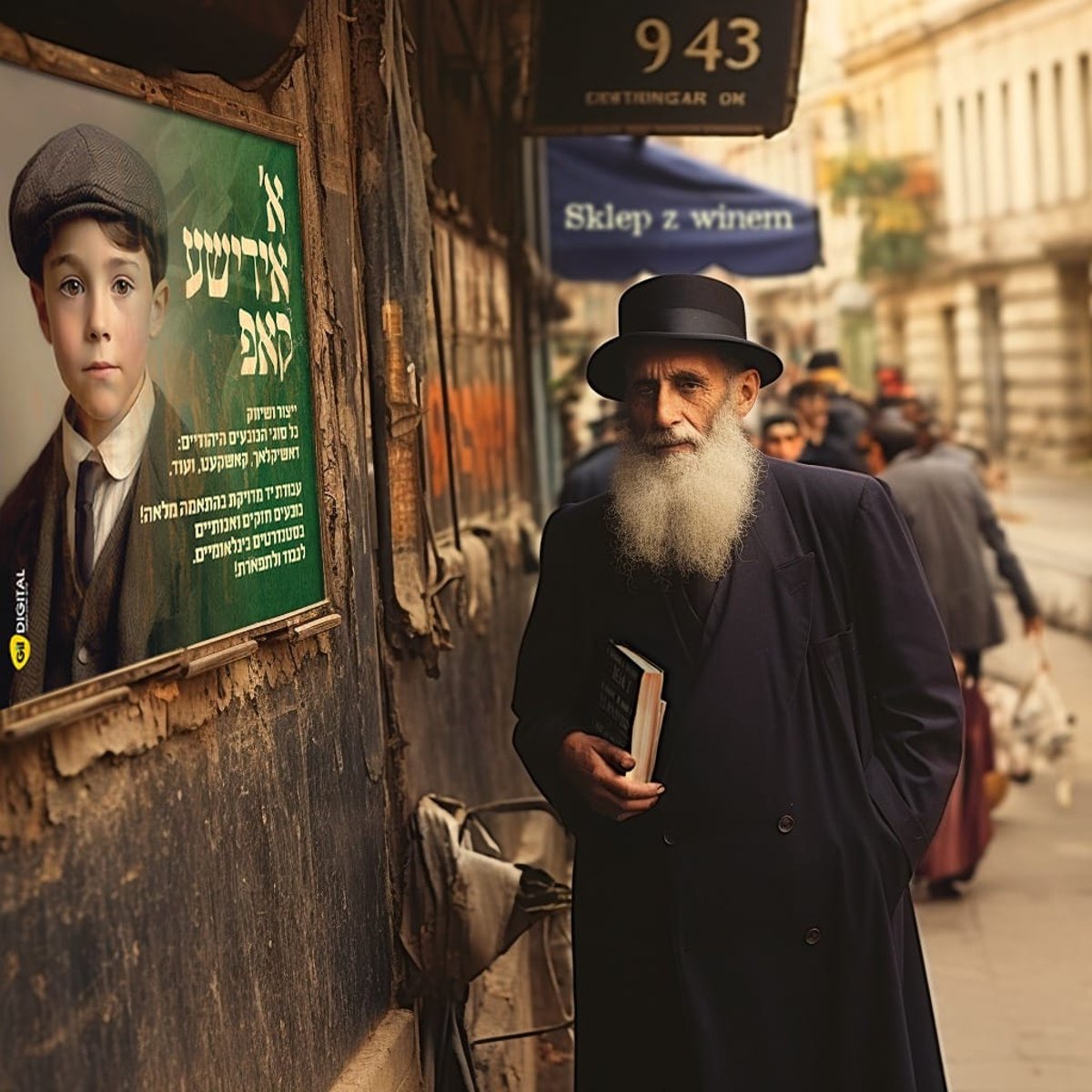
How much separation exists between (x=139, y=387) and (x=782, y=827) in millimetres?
1465

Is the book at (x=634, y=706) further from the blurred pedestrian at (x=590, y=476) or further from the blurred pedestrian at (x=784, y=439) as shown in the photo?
the blurred pedestrian at (x=784, y=439)

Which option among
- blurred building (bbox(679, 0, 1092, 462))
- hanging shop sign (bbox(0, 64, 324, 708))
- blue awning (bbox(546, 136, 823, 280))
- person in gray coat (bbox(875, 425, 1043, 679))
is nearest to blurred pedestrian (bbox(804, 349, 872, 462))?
blue awning (bbox(546, 136, 823, 280))

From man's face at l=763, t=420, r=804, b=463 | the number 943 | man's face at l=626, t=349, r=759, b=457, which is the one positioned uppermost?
the number 943

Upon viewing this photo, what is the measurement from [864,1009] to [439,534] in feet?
9.39

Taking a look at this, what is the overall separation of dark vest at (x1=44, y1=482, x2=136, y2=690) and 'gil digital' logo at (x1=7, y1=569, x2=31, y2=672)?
0.21ft

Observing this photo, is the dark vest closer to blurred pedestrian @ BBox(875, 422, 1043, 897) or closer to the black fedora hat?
the black fedora hat

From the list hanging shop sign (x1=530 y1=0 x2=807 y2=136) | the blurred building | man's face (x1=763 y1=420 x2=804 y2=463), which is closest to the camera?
hanging shop sign (x1=530 y1=0 x2=807 y2=136)

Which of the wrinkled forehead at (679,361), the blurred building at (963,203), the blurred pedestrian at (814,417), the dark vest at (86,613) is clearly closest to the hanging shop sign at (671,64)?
the blurred pedestrian at (814,417)

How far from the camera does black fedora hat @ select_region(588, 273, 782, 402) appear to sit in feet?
13.0

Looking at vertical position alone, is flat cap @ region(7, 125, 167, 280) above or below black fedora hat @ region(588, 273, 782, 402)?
above

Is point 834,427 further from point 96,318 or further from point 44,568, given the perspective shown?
point 44,568

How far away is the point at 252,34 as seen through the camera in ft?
10.8

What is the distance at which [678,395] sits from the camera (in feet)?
13.1

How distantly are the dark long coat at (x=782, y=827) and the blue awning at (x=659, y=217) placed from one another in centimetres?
783
